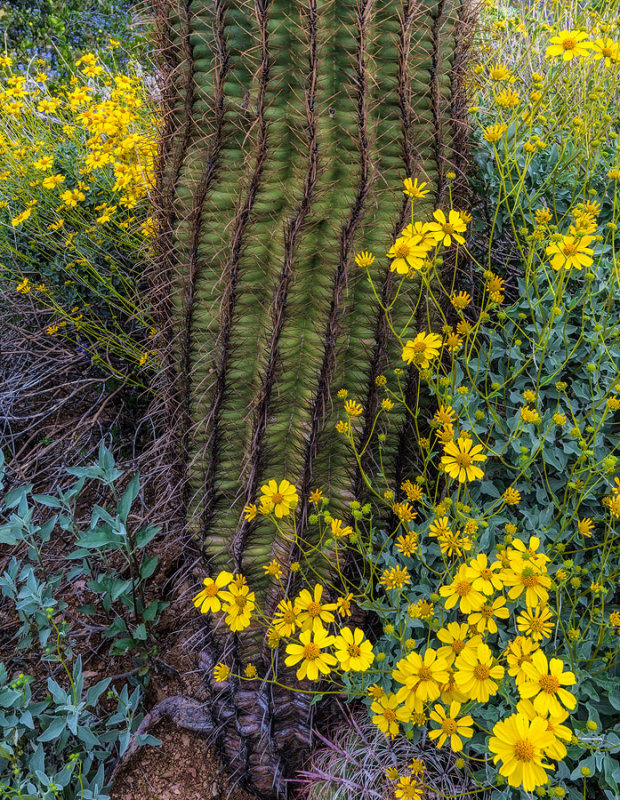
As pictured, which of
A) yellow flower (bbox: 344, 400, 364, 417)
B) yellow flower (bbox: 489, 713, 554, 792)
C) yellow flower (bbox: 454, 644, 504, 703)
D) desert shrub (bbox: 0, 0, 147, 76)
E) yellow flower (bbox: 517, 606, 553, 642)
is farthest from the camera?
desert shrub (bbox: 0, 0, 147, 76)

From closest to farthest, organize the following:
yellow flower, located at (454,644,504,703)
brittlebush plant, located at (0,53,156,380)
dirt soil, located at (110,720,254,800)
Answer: yellow flower, located at (454,644,504,703), dirt soil, located at (110,720,254,800), brittlebush plant, located at (0,53,156,380)

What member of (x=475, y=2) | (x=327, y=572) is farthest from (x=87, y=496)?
(x=475, y=2)

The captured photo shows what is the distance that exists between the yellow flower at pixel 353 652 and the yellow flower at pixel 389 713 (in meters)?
→ 0.08

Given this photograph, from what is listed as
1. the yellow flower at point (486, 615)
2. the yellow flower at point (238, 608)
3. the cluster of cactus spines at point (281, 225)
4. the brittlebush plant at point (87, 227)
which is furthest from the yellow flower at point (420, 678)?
the brittlebush plant at point (87, 227)

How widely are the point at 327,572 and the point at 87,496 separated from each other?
1.25 meters

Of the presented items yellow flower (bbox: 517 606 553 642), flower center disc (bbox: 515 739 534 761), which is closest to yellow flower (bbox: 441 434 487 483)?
yellow flower (bbox: 517 606 553 642)

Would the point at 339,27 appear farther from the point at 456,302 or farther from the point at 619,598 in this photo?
the point at 619,598

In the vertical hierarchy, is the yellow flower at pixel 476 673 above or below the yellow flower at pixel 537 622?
below

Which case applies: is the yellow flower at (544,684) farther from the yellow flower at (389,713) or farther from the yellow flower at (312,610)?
the yellow flower at (312,610)

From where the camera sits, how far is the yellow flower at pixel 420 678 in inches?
47.4

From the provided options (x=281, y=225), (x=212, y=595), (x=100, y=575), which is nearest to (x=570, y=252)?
(x=281, y=225)

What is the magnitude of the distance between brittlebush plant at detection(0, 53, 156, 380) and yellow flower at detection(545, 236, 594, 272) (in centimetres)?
150

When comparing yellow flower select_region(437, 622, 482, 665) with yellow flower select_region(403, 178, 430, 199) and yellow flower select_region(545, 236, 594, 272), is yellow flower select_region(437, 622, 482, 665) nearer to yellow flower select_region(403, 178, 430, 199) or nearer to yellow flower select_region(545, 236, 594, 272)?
yellow flower select_region(545, 236, 594, 272)

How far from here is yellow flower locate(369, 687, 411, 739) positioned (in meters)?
1.27
